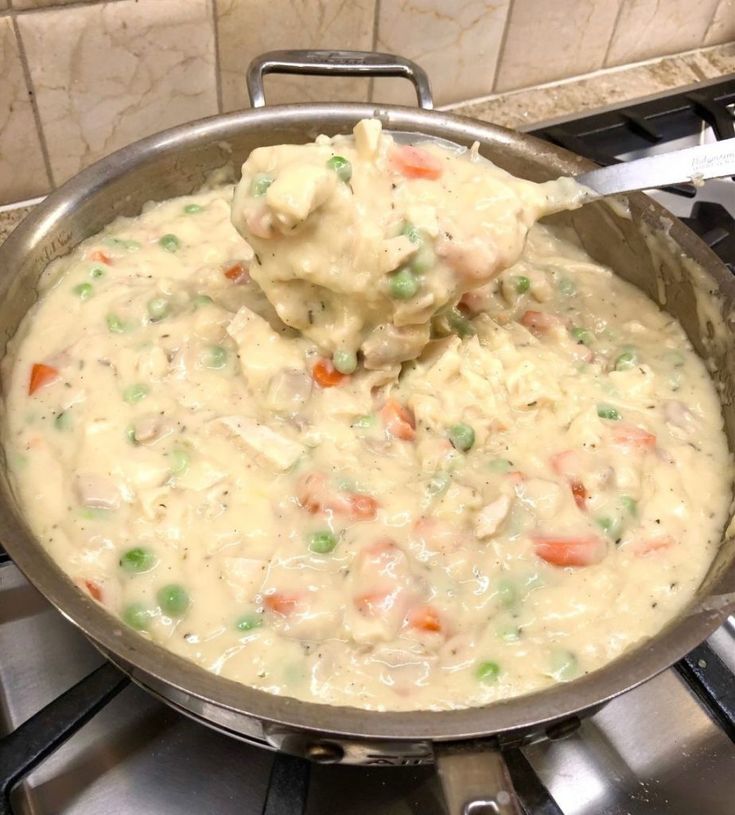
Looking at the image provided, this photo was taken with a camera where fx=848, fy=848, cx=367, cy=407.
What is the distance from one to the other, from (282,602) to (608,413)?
818 mm

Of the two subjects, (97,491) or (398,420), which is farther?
(398,420)

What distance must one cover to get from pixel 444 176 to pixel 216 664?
1.01 meters

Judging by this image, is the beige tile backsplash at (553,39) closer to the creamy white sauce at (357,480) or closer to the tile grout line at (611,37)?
the tile grout line at (611,37)

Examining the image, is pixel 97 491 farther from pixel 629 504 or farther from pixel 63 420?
pixel 629 504

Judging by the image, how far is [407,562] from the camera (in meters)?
1.49

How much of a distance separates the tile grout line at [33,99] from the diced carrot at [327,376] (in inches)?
Answer: 39.6

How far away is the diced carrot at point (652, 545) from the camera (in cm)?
160

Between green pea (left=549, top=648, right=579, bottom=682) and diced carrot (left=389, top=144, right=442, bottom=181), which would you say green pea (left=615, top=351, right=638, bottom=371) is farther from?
green pea (left=549, top=648, right=579, bottom=682)

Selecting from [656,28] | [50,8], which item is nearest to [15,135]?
[50,8]

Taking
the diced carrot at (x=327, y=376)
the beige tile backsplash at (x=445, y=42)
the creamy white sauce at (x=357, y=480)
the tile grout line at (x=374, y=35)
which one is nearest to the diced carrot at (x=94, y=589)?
the creamy white sauce at (x=357, y=480)

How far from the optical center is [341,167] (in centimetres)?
156

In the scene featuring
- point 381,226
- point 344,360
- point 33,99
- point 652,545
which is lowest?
point 652,545

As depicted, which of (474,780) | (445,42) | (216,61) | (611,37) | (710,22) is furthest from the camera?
(710,22)

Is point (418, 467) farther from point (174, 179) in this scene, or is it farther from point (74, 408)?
point (174, 179)
